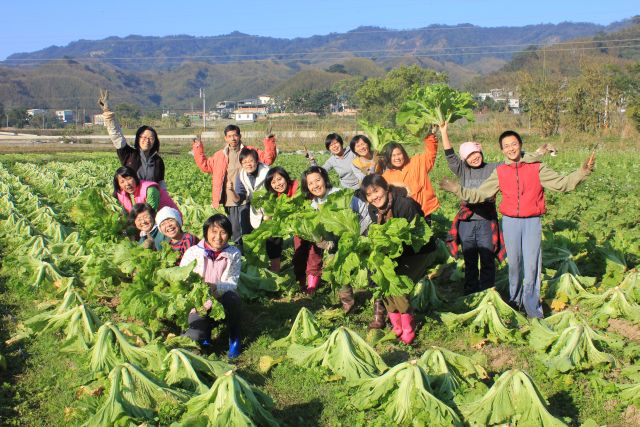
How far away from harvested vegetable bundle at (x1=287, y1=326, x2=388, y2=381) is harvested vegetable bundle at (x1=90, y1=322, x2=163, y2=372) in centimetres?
118

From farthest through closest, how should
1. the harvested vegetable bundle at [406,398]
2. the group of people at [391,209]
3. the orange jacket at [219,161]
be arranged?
the orange jacket at [219,161] < the group of people at [391,209] < the harvested vegetable bundle at [406,398]

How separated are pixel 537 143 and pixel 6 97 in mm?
196531

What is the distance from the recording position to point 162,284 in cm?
570

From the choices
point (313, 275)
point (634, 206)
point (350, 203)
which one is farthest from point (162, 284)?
point (634, 206)

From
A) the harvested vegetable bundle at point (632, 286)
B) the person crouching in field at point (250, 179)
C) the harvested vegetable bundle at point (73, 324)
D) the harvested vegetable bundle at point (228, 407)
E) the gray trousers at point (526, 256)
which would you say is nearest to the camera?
the harvested vegetable bundle at point (228, 407)

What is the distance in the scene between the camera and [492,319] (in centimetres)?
619

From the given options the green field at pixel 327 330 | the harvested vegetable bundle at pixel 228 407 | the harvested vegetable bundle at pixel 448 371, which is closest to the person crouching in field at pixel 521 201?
the green field at pixel 327 330

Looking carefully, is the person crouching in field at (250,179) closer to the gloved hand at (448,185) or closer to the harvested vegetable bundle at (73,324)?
the harvested vegetable bundle at (73,324)

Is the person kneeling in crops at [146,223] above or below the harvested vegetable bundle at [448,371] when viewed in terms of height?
above

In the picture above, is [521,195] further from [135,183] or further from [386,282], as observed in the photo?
[135,183]

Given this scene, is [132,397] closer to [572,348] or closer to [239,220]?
[572,348]

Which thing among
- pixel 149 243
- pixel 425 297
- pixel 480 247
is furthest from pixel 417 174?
pixel 149 243

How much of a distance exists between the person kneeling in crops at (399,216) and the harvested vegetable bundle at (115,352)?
218 cm

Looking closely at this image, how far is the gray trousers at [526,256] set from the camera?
6.46 meters
